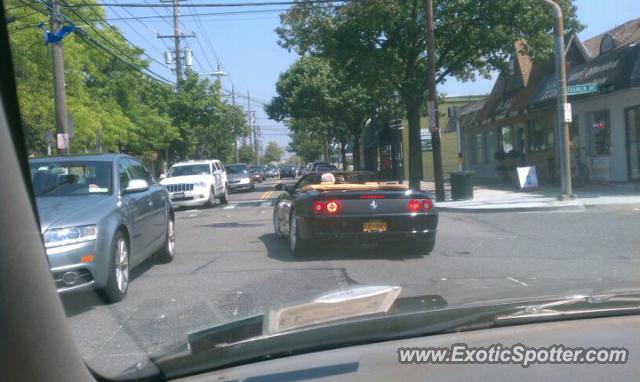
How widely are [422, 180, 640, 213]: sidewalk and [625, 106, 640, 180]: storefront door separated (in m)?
0.59

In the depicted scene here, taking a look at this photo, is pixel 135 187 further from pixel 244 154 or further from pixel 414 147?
pixel 244 154

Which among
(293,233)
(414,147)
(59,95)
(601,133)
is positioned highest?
(59,95)

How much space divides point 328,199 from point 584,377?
731 cm

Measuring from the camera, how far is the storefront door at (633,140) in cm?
1988

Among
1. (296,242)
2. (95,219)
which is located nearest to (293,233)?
(296,242)

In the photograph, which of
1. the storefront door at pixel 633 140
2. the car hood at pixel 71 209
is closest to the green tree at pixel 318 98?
the storefront door at pixel 633 140

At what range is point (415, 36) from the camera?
74.4 ft

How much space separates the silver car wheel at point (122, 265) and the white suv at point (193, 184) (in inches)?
530

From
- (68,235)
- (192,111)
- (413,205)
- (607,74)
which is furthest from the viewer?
(192,111)

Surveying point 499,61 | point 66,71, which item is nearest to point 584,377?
point 499,61

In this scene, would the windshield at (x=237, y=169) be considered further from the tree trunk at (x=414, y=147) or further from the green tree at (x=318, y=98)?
the tree trunk at (x=414, y=147)

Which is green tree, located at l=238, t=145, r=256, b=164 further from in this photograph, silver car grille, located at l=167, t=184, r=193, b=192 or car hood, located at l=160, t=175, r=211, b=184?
silver car grille, located at l=167, t=184, r=193, b=192

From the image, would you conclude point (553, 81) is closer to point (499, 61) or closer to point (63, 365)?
point (499, 61)

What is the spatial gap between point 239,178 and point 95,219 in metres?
27.4
